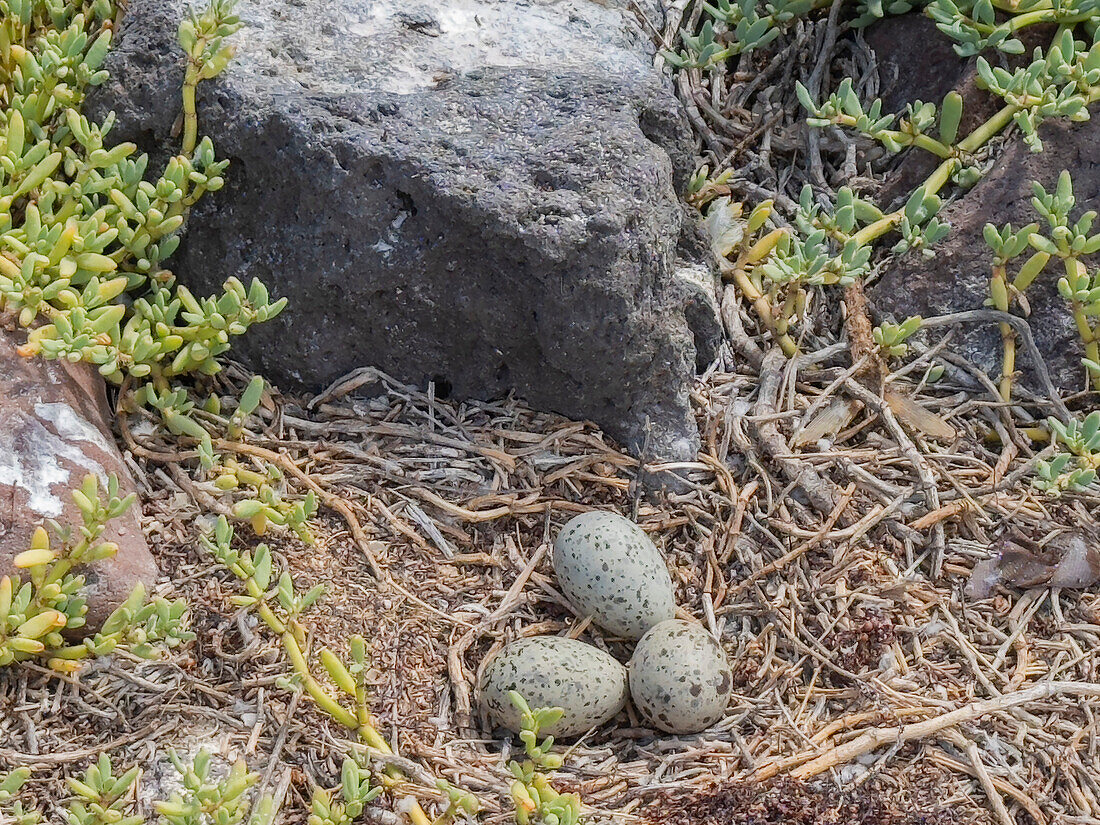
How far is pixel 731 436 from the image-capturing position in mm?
2672

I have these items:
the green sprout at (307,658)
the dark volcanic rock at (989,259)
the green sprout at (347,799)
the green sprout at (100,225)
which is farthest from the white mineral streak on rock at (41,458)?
the dark volcanic rock at (989,259)

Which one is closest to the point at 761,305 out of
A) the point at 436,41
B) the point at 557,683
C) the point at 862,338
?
the point at 862,338

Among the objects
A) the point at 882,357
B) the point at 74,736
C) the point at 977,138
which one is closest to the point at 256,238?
the point at 74,736

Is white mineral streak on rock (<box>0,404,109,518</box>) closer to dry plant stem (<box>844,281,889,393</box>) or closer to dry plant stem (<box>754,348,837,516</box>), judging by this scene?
dry plant stem (<box>754,348,837,516</box>)

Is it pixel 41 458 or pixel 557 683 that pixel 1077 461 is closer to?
pixel 557 683

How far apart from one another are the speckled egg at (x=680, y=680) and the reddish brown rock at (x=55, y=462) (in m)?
1.05

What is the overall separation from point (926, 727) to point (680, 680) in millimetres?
493

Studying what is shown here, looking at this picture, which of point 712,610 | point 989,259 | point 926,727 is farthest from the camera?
point 989,259

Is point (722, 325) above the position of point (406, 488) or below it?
above

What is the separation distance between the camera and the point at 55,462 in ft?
7.39

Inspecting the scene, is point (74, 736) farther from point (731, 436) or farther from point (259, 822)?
point (731, 436)

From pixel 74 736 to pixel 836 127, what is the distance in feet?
8.30

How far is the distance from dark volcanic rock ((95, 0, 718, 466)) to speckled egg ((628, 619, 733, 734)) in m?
0.56

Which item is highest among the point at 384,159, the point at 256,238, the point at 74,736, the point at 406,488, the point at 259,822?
the point at 384,159
